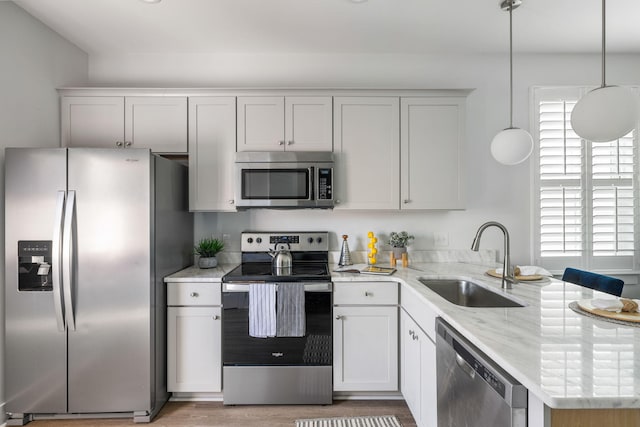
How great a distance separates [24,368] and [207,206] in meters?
1.51

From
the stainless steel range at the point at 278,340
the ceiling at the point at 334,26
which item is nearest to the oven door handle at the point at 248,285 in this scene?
the stainless steel range at the point at 278,340

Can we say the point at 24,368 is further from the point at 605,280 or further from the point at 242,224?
the point at 605,280

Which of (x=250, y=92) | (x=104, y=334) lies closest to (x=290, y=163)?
(x=250, y=92)

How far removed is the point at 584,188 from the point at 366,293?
A: 7.09 ft

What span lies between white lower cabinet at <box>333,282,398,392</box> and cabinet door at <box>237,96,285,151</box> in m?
1.21

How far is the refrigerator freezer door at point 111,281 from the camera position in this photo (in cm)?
217

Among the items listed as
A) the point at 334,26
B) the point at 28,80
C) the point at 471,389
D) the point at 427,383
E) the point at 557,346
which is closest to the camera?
the point at 557,346

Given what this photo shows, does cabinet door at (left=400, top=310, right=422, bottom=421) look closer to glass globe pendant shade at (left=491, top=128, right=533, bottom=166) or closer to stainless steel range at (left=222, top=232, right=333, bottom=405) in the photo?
stainless steel range at (left=222, top=232, right=333, bottom=405)

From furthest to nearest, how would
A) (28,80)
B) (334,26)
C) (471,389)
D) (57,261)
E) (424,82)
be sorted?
(424,82) → (334,26) → (28,80) → (57,261) → (471,389)

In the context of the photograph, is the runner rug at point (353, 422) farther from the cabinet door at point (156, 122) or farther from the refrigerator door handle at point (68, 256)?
the cabinet door at point (156, 122)

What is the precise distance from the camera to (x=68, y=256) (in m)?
2.12

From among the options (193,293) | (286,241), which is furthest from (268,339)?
(286,241)

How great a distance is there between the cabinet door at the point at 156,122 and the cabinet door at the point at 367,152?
1211mm

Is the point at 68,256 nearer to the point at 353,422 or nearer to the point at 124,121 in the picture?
the point at 124,121
